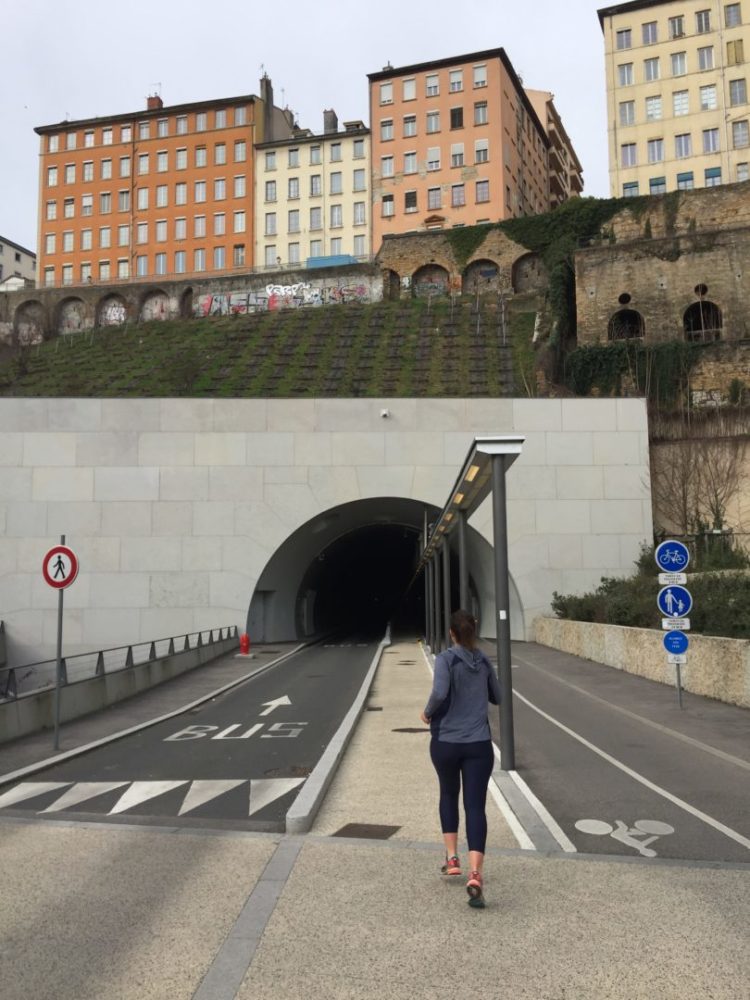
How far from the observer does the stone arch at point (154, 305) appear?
75.4m

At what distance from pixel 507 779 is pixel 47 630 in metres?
26.5

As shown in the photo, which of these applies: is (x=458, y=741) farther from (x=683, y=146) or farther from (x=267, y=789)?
(x=683, y=146)

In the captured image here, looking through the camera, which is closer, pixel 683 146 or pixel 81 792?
pixel 81 792

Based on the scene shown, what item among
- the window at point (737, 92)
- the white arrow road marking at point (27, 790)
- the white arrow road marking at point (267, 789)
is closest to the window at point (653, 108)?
the window at point (737, 92)

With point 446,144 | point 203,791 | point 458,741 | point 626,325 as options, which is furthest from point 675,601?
point 446,144

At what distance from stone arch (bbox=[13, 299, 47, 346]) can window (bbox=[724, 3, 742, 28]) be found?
6072cm

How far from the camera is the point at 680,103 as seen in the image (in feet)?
218

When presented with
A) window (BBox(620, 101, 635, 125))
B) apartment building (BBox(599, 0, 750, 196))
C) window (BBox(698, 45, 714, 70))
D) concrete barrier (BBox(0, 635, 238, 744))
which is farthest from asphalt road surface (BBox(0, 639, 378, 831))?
window (BBox(698, 45, 714, 70))

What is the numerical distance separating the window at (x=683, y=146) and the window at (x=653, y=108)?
2.48 meters

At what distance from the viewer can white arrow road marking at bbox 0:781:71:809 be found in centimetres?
834

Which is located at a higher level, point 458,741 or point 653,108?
point 653,108

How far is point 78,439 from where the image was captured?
3266 cm

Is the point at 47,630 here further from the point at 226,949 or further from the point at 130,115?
the point at 130,115

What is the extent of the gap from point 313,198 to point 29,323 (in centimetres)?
2848
